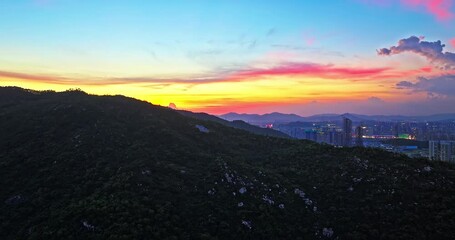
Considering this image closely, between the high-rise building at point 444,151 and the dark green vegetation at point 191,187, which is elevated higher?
the dark green vegetation at point 191,187

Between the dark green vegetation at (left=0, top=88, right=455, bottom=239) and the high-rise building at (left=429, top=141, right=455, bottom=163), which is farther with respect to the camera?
the high-rise building at (left=429, top=141, right=455, bottom=163)

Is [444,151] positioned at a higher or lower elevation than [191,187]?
lower

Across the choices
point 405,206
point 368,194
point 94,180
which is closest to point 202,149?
point 94,180

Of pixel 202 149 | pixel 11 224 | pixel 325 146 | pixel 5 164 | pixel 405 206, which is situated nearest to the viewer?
pixel 11 224

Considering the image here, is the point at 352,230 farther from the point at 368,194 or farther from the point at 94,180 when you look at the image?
the point at 94,180

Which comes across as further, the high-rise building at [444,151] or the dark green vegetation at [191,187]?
the high-rise building at [444,151]

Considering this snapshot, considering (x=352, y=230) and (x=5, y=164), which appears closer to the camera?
(x=352, y=230)

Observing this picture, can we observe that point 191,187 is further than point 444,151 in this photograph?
No

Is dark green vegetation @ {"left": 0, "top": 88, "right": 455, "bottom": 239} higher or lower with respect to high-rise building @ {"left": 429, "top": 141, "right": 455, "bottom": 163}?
higher
